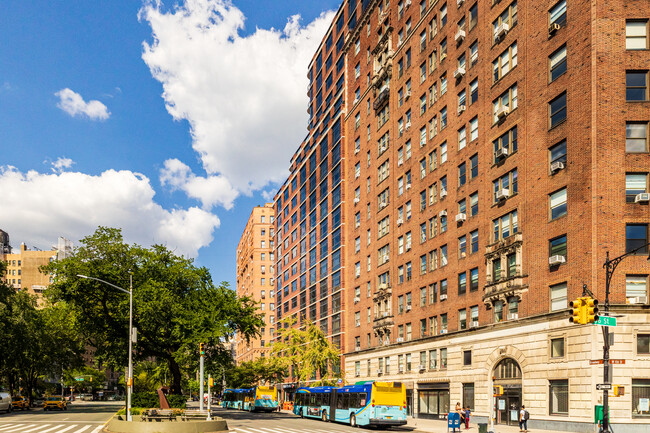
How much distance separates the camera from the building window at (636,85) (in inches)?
1491

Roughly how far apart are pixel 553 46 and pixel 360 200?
40218 mm

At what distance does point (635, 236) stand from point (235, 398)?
6280 centimetres

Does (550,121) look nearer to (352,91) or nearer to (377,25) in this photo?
(377,25)

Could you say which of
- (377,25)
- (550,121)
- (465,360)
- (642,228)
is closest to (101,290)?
(465,360)

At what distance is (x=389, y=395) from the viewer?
43.0 m

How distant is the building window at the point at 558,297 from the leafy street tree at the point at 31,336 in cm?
3898

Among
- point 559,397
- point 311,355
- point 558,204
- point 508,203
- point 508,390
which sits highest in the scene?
point 508,203

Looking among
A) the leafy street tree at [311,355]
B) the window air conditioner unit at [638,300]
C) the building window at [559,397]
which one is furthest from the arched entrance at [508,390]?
the leafy street tree at [311,355]

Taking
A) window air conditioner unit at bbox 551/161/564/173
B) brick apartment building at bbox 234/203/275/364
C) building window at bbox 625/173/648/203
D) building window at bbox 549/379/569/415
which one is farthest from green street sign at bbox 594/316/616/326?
brick apartment building at bbox 234/203/275/364

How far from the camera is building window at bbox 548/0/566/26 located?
135ft

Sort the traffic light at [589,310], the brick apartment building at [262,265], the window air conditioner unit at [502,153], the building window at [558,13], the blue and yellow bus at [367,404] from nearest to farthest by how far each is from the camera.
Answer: the traffic light at [589,310] < the building window at [558,13] < the blue and yellow bus at [367,404] < the window air conditioner unit at [502,153] < the brick apartment building at [262,265]

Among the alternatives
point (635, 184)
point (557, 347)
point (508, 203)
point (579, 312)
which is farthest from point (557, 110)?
point (579, 312)

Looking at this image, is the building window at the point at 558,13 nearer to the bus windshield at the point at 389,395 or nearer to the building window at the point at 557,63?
the building window at the point at 557,63

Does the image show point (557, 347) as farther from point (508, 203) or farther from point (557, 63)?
point (557, 63)
